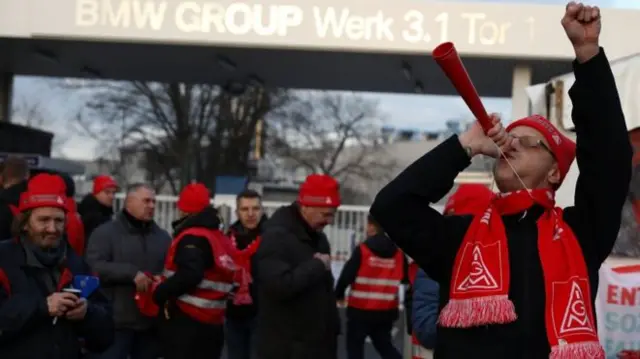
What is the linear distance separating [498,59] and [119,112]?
2816cm

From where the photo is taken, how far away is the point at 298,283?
6008mm

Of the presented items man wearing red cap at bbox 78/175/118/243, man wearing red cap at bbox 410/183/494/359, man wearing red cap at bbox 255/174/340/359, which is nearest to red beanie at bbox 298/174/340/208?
man wearing red cap at bbox 255/174/340/359

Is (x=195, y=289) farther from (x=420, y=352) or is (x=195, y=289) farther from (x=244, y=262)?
(x=420, y=352)

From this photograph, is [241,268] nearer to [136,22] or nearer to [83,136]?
[136,22]

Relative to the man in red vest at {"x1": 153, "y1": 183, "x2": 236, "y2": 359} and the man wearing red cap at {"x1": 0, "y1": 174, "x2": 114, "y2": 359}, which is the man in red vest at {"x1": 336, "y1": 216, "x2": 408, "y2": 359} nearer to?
the man in red vest at {"x1": 153, "y1": 183, "x2": 236, "y2": 359}

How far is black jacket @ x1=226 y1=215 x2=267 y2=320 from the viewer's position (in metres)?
8.96

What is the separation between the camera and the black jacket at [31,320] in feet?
14.6

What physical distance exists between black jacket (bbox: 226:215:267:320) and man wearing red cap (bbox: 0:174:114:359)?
3809 millimetres

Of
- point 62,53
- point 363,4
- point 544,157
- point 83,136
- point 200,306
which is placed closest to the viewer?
point 544,157

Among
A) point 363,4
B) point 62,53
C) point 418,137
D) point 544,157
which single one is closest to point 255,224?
point 363,4

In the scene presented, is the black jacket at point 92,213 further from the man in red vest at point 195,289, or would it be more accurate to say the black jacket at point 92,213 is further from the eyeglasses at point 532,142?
the eyeglasses at point 532,142

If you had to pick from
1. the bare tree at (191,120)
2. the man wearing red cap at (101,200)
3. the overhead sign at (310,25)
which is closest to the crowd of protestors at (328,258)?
the man wearing red cap at (101,200)

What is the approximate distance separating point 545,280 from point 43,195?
2888 mm

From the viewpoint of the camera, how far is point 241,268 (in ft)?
27.2
